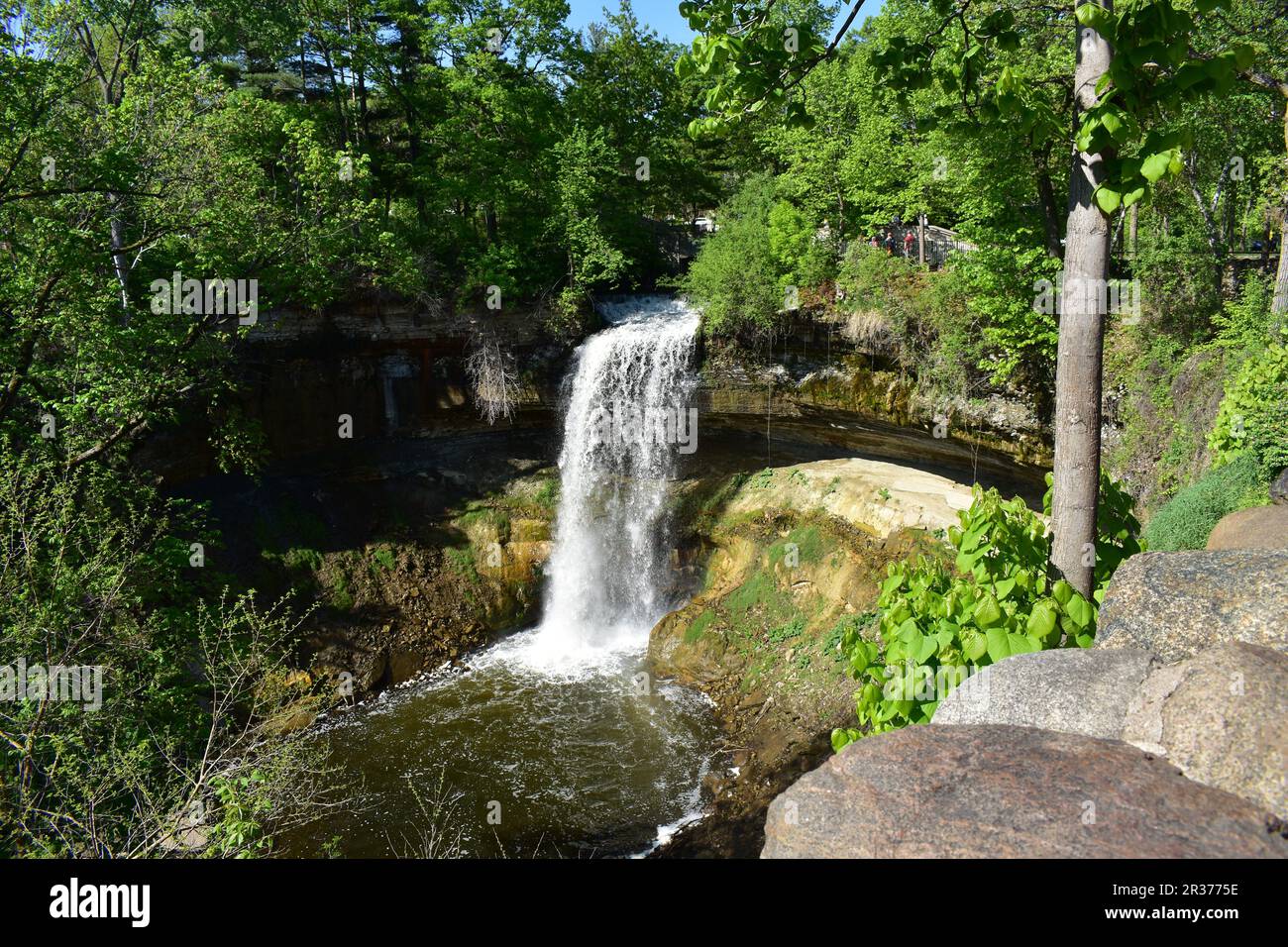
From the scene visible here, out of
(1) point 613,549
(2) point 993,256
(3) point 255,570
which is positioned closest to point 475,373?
(1) point 613,549

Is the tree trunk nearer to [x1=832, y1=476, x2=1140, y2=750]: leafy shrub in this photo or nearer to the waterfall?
[x1=832, y1=476, x2=1140, y2=750]: leafy shrub

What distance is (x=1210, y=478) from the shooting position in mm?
9758

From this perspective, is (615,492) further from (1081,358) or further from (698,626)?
(1081,358)

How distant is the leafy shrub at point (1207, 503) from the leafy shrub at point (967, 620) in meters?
6.57

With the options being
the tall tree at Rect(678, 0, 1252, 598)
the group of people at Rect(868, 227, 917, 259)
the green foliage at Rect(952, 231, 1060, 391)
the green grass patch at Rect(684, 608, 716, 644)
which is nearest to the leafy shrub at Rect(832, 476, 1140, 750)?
the tall tree at Rect(678, 0, 1252, 598)

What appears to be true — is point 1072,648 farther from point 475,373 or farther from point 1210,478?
point 475,373

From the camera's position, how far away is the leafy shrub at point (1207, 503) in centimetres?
905

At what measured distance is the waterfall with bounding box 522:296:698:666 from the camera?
18.1 metres

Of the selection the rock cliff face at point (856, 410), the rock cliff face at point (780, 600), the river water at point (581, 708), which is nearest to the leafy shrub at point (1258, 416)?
the rock cliff face at point (780, 600)

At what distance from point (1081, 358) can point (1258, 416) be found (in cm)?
833

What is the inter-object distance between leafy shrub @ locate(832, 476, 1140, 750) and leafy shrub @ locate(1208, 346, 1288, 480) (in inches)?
298

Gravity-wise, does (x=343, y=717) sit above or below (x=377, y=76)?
below

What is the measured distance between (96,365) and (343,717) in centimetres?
770

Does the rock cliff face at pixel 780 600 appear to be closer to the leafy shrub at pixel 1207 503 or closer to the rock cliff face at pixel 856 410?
the rock cliff face at pixel 856 410
